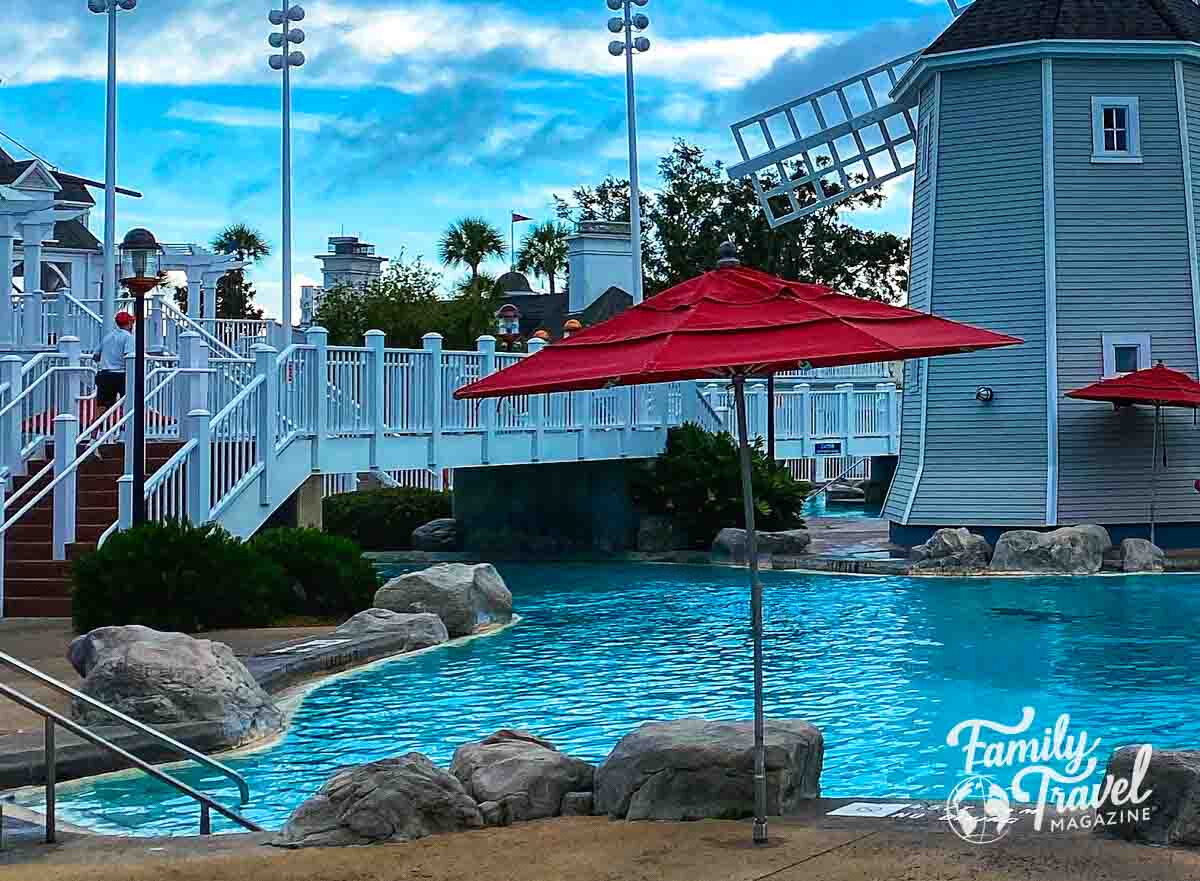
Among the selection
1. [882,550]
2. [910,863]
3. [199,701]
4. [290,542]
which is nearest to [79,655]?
[199,701]

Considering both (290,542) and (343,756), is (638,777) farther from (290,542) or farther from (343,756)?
(290,542)

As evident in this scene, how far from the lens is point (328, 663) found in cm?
1659

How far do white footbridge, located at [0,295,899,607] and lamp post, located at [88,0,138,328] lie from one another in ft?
5.52

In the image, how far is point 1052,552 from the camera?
1088 inches

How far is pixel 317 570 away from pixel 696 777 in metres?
11.6

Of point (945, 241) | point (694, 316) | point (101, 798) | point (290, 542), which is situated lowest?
point (101, 798)

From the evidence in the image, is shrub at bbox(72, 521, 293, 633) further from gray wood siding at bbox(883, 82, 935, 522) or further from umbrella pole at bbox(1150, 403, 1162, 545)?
umbrella pole at bbox(1150, 403, 1162, 545)

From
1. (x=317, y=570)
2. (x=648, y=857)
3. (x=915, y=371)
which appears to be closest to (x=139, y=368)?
(x=317, y=570)

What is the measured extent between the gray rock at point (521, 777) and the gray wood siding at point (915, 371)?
22.3 meters

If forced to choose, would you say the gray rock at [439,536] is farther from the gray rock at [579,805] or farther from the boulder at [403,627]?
the gray rock at [579,805]

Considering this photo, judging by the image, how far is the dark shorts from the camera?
22902mm

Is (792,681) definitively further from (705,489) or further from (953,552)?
(705,489)

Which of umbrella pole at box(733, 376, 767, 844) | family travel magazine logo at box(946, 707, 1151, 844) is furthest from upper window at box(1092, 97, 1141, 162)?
umbrella pole at box(733, 376, 767, 844)

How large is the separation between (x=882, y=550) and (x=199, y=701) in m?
20.2
